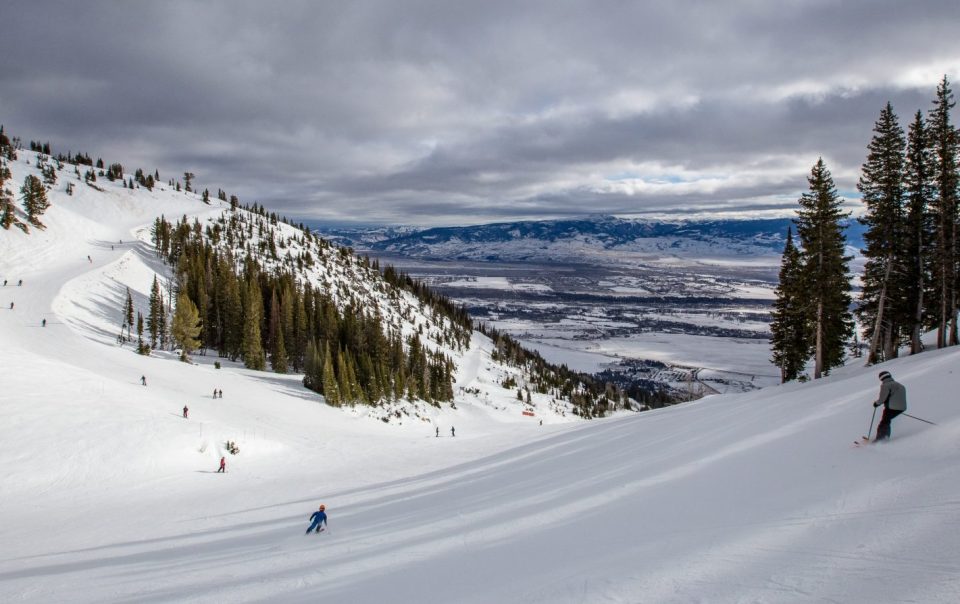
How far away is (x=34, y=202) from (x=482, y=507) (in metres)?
117

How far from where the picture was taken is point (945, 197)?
83.7 feet

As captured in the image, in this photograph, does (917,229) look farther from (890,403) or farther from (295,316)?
(295,316)

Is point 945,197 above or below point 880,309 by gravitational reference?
above

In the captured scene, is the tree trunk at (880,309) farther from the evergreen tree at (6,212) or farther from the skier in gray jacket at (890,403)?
the evergreen tree at (6,212)


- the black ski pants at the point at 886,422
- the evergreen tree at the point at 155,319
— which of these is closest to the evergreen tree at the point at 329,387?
the evergreen tree at the point at 155,319

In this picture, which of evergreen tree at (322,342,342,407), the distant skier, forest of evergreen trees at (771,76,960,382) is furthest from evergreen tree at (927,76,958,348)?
evergreen tree at (322,342,342,407)

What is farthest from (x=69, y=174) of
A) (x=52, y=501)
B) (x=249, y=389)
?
(x=52, y=501)

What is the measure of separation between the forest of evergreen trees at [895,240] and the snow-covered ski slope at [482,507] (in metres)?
11.4

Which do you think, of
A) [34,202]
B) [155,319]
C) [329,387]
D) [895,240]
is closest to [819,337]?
[895,240]

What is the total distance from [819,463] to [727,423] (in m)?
7.38

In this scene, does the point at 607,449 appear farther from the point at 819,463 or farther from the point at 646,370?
the point at 646,370

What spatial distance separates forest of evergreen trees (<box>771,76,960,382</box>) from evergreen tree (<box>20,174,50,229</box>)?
122 m

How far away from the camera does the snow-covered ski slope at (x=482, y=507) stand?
667 centimetres

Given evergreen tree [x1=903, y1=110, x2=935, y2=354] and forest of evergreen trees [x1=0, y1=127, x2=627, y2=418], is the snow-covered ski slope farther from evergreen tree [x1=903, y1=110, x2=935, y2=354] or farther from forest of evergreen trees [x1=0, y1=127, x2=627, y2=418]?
forest of evergreen trees [x1=0, y1=127, x2=627, y2=418]
